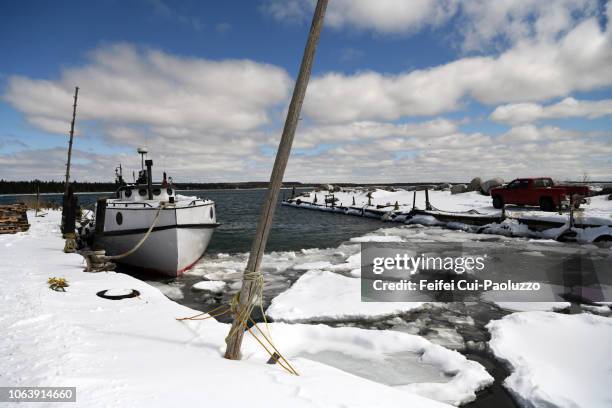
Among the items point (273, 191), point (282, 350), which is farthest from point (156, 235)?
Answer: point (273, 191)

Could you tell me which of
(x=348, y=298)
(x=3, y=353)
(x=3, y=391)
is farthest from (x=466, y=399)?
(x=3, y=353)

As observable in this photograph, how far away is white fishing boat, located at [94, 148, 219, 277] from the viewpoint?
11.6 metres

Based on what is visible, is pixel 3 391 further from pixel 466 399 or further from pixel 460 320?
pixel 460 320

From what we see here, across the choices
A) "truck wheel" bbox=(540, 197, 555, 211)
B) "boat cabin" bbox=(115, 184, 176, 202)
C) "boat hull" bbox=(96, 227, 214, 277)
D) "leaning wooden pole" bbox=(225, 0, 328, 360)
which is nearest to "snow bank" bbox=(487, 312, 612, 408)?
"leaning wooden pole" bbox=(225, 0, 328, 360)

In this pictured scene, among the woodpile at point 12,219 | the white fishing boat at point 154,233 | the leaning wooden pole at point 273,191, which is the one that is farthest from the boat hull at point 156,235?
the leaning wooden pole at point 273,191

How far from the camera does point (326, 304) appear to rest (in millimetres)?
8320

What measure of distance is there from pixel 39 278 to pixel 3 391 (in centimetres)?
550

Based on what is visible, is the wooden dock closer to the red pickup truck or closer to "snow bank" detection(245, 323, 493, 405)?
the red pickup truck

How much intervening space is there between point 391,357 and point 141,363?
12.5 feet

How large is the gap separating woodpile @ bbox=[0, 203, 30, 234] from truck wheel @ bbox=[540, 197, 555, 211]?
2939 cm

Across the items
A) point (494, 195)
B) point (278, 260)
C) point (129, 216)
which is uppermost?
point (494, 195)

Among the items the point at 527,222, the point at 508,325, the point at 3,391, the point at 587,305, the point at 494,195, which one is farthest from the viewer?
the point at 494,195

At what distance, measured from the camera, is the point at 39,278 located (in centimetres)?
744

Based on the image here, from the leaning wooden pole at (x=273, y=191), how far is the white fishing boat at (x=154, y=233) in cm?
763
